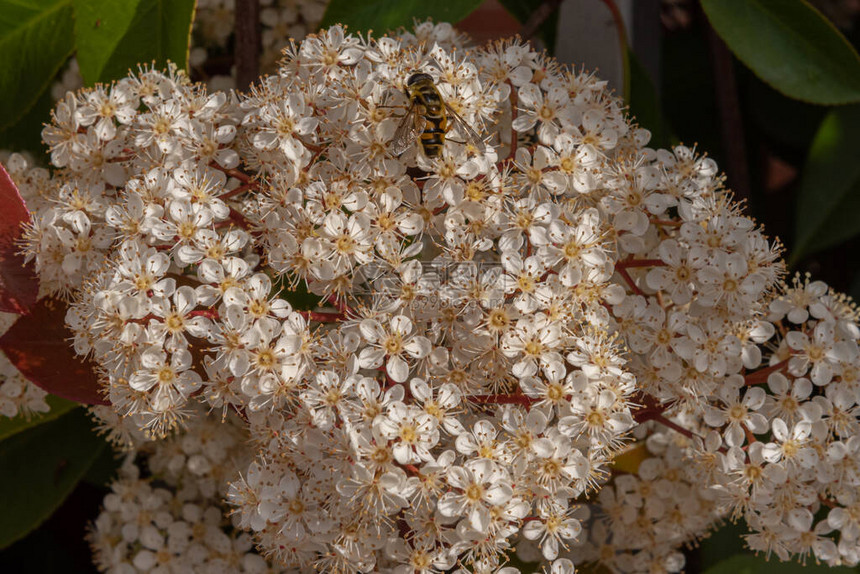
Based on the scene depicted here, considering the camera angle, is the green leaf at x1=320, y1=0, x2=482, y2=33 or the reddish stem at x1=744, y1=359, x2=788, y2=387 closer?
the reddish stem at x1=744, y1=359, x2=788, y2=387

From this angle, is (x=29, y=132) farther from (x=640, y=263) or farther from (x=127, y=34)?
(x=640, y=263)

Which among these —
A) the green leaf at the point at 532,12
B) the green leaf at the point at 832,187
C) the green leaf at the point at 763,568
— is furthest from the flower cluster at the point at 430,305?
the green leaf at the point at 832,187

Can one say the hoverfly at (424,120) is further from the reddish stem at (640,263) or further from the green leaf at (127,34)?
the green leaf at (127,34)

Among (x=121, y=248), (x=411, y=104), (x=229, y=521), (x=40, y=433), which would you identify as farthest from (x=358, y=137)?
(x=40, y=433)

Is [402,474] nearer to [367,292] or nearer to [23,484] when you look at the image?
[367,292]

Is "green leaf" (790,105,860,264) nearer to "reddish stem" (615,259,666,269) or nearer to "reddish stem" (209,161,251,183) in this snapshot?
"reddish stem" (615,259,666,269)

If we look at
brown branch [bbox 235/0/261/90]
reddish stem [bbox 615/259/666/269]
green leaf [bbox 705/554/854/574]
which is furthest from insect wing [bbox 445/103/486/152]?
green leaf [bbox 705/554/854/574]
